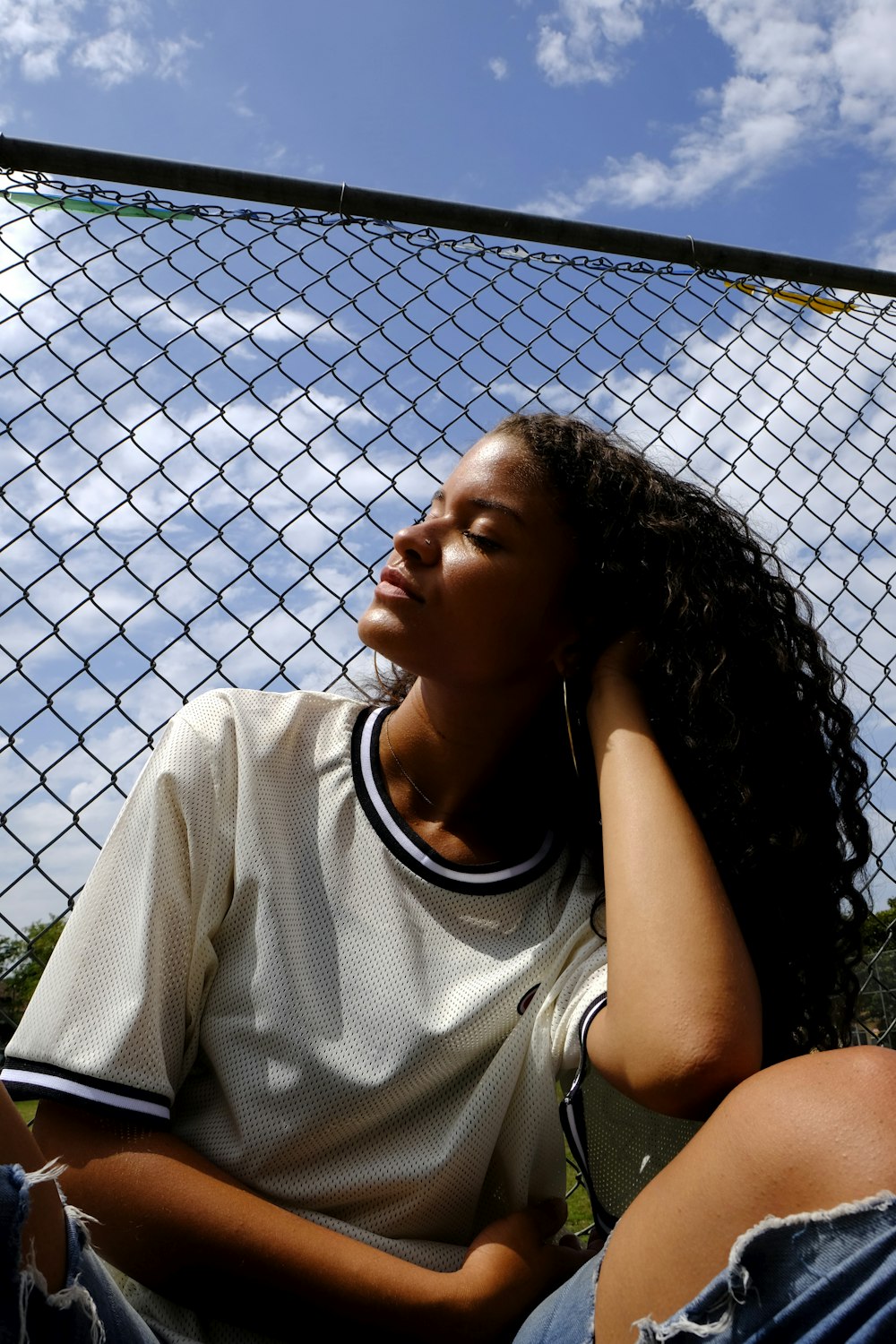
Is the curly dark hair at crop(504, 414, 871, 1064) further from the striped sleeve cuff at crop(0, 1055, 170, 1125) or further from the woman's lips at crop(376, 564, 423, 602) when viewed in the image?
the striped sleeve cuff at crop(0, 1055, 170, 1125)

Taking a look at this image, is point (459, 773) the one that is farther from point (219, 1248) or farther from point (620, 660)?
point (219, 1248)

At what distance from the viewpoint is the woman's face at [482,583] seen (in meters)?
1.77

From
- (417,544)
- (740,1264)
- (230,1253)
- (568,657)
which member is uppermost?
(417,544)

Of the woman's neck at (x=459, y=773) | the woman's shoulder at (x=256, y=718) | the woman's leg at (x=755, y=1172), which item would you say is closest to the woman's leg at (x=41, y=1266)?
the woman's leg at (x=755, y=1172)

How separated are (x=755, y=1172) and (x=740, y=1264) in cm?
8

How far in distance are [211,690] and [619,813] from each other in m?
0.67

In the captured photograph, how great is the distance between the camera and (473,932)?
5.50ft

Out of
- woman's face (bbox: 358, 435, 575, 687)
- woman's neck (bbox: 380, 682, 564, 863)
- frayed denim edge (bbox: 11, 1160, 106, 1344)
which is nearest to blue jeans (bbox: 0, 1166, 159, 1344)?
frayed denim edge (bbox: 11, 1160, 106, 1344)

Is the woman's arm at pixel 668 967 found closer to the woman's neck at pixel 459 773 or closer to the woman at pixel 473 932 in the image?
the woman at pixel 473 932

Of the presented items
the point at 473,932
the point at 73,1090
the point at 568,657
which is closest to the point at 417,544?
the point at 568,657

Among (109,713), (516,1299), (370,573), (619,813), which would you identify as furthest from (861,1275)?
(370,573)

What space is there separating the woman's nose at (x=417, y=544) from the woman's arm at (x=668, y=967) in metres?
0.49

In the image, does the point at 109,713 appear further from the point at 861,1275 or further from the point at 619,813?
the point at 861,1275

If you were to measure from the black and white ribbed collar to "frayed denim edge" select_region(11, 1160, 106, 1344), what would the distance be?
30.9 inches
